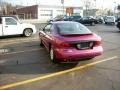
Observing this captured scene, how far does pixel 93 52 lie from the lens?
23.8ft

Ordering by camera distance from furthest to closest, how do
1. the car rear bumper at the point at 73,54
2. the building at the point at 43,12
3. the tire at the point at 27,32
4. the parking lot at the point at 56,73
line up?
the building at the point at 43,12 → the tire at the point at 27,32 → the car rear bumper at the point at 73,54 → the parking lot at the point at 56,73

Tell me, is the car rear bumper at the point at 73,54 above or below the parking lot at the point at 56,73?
above

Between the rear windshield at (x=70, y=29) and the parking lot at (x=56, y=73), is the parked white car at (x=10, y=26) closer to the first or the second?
the parking lot at (x=56, y=73)

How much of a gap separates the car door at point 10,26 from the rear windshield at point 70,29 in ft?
22.5

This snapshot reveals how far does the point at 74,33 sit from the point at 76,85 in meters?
2.40

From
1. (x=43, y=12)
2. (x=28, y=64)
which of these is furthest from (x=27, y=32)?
(x=43, y=12)

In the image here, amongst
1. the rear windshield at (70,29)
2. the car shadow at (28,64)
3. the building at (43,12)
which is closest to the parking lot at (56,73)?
the car shadow at (28,64)

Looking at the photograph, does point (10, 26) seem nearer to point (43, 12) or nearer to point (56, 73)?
point (56, 73)

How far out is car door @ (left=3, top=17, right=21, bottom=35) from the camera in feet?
47.5

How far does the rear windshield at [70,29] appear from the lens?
25.8ft

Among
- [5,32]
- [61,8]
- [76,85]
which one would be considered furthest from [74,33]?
[61,8]

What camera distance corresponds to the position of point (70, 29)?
8234 mm

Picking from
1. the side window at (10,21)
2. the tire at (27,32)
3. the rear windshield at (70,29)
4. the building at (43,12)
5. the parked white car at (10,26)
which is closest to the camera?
the rear windshield at (70,29)

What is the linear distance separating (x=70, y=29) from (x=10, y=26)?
740 centimetres
